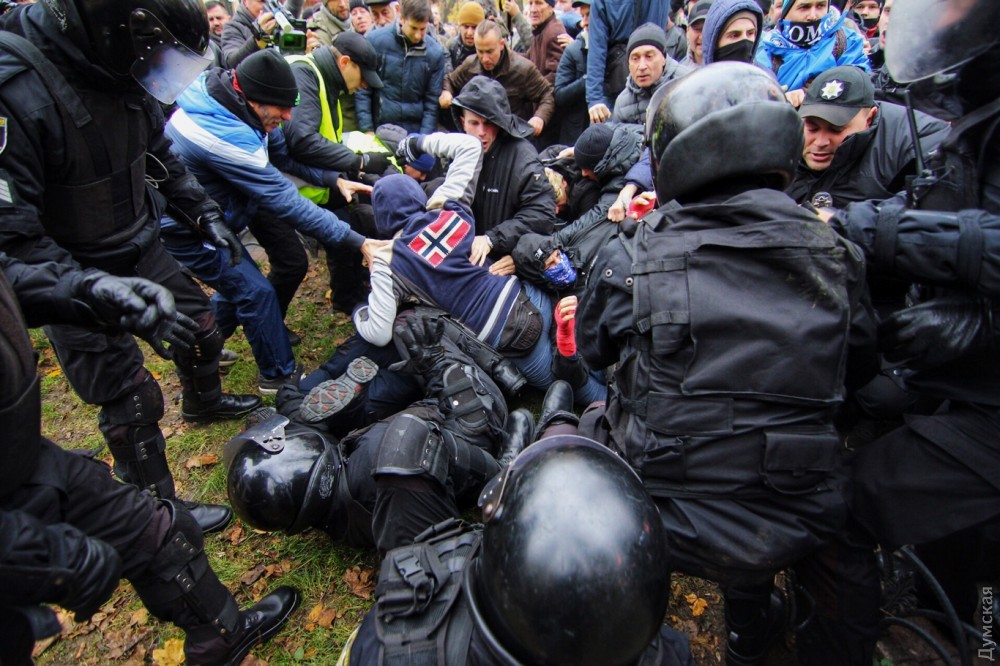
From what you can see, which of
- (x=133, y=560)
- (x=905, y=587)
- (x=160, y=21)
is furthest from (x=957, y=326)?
(x=160, y=21)

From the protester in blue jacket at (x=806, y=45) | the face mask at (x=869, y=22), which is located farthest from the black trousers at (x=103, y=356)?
the face mask at (x=869, y=22)

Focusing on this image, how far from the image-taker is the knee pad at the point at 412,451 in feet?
7.77

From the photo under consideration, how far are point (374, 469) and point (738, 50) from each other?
368 centimetres

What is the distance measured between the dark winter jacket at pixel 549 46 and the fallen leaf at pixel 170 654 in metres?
5.79

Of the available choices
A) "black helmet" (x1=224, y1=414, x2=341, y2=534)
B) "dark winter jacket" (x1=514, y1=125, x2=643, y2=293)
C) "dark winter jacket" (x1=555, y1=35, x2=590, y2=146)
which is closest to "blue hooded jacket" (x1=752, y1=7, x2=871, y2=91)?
"dark winter jacket" (x1=514, y1=125, x2=643, y2=293)

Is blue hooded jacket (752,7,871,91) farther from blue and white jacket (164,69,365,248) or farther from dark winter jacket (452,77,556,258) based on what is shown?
blue and white jacket (164,69,365,248)

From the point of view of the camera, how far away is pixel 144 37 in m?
2.26

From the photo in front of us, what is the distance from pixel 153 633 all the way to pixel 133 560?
0.96m

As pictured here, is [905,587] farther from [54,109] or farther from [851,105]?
[54,109]

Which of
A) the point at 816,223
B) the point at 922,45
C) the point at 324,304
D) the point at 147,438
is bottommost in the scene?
the point at 324,304

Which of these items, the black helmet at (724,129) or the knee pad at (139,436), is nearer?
the black helmet at (724,129)

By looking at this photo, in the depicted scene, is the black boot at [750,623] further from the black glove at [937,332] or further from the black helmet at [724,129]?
the black helmet at [724,129]

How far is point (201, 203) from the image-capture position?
3305 mm

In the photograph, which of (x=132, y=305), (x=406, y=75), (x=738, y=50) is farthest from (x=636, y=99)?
(x=132, y=305)
